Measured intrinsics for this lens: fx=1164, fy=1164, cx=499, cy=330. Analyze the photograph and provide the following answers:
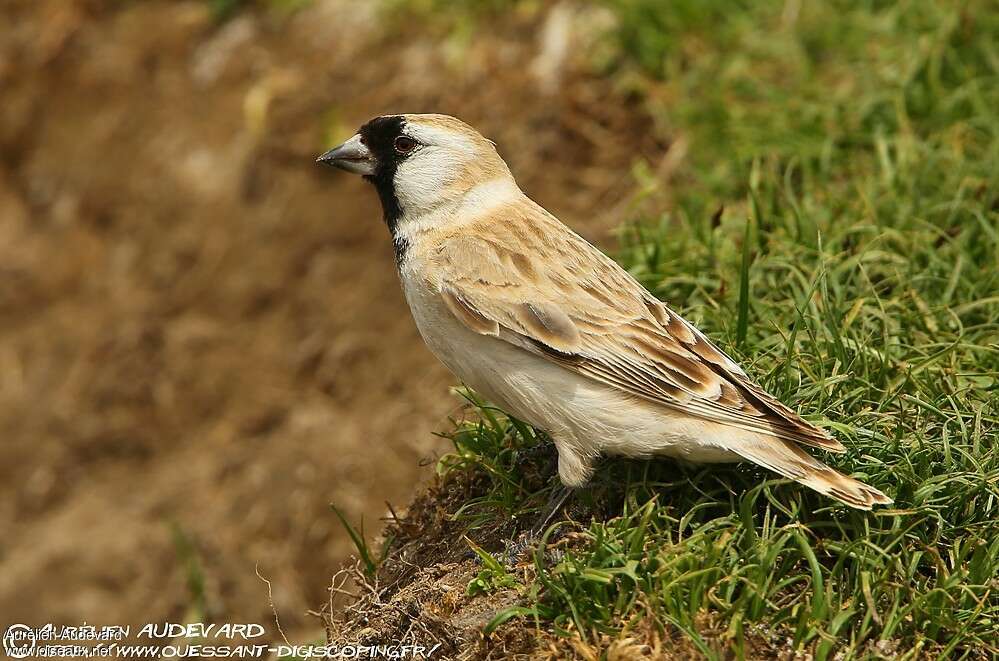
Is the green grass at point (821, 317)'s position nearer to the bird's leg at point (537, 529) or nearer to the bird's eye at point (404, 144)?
the bird's leg at point (537, 529)

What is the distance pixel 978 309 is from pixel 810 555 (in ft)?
6.51

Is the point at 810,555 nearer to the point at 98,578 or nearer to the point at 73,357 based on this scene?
the point at 98,578

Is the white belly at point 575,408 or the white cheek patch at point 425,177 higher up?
the white cheek patch at point 425,177

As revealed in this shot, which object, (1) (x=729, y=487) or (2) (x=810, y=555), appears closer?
(2) (x=810, y=555)

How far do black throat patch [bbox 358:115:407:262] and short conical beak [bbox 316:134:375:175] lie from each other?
3cm

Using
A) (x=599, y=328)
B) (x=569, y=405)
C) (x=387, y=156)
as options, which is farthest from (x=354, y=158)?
(x=569, y=405)

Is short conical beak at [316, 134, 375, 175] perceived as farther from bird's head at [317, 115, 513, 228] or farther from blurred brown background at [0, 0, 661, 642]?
blurred brown background at [0, 0, 661, 642]

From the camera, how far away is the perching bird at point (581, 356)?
4.21 m

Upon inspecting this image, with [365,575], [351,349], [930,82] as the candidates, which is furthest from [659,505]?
[351,349]

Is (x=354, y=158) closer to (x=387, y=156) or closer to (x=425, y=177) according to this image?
(x=387, y=156)

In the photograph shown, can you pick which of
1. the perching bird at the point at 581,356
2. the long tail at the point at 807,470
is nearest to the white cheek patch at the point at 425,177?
the perching bird at the point at 581,356

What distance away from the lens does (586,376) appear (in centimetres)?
439

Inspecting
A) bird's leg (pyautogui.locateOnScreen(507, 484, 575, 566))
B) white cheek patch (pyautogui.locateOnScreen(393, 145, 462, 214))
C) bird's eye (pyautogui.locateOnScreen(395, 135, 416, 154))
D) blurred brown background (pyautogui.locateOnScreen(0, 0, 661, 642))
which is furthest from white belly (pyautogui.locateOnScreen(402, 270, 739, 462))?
blurred brown background (pyautogui.locateOnScreen(0, 0, 661, 642))

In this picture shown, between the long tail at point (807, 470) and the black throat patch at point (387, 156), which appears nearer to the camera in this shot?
the long tail at point (807, 470)
